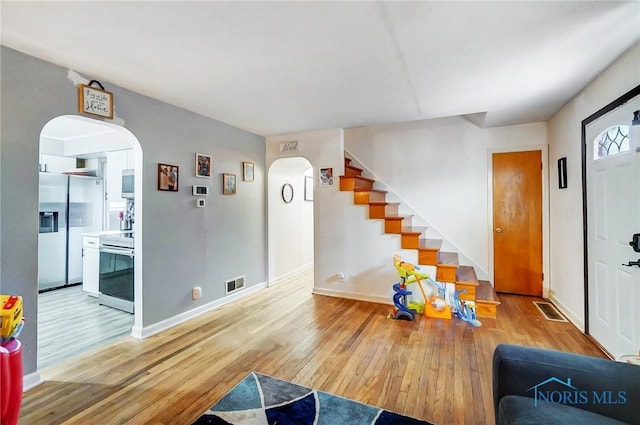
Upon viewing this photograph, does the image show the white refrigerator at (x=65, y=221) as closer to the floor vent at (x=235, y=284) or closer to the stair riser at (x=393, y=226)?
the floor vent at (x=235, y=284)

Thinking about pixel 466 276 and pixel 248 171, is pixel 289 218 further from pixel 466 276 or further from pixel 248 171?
pixel 466 276

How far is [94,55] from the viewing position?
2.06 metres

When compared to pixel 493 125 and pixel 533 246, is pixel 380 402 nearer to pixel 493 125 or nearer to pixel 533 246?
pixel 533 246

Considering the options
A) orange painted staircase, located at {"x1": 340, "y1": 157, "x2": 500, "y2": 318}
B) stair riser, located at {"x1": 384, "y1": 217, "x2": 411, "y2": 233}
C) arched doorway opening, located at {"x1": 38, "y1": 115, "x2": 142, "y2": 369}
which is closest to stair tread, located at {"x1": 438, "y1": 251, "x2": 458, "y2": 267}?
orange painted staircase, located at {"x1": 340, "y1": 157, "x2": 500, "y2": 318}

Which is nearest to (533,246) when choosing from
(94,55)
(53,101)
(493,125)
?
(493,125)

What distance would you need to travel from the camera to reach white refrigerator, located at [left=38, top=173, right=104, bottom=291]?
13.9ft

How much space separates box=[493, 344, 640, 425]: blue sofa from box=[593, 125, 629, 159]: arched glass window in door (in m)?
1.86

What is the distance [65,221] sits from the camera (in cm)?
449

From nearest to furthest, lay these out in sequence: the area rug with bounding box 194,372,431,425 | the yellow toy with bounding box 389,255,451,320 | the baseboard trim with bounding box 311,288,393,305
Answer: the area rug with bounding box 194,372,431,425
the yellow toy with bounding box 389,255,451,320
the baseboard trim with bounding box 311,288,393,305

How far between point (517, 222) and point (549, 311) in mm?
1247

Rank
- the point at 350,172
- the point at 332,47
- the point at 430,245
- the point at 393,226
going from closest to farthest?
the point at 332,47
the point at 393,226
the point at 430,245
the point at 350,172

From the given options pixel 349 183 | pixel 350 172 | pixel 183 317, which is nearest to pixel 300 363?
pixel 183 317

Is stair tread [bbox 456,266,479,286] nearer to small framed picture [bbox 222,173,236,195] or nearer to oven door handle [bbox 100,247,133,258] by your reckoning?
small framed picture [bbox 222,173,236,195]

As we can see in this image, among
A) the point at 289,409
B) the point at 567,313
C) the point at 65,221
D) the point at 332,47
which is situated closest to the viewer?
the point at 289,409
